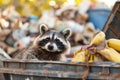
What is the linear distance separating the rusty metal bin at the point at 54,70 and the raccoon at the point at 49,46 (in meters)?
1.37

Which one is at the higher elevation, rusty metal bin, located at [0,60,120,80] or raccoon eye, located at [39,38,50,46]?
rusty metal bin, located at [0,60,120,80]

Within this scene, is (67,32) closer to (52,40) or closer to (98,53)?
(52,40)

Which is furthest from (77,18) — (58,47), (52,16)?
(58,47)

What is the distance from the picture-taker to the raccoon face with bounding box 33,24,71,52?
6.62 m

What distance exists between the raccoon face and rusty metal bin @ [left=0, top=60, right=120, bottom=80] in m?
1.64

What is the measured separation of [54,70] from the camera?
179 inches

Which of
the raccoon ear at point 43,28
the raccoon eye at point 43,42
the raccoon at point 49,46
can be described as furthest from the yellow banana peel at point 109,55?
the raccoon ear at point 43,28

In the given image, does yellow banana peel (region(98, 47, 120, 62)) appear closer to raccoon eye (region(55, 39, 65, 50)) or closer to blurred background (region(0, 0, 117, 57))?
raccoon eye (region(55, 39, 65, 50))

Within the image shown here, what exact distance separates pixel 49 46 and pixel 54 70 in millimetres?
1953

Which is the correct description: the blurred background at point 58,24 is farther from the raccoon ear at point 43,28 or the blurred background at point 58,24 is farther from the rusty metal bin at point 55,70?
the rusty metal bin at point 55,70

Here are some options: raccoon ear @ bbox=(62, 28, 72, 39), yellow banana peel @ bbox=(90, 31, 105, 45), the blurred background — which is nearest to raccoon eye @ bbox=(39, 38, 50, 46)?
raccoon ear @ bbox=(62, 28, 72, 39)

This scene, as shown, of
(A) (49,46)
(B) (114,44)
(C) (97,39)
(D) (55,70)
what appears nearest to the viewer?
(D) (55,70)

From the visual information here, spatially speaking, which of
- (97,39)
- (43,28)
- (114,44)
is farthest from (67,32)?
(97,39)

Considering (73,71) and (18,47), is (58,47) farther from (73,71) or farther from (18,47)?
(18,47)
